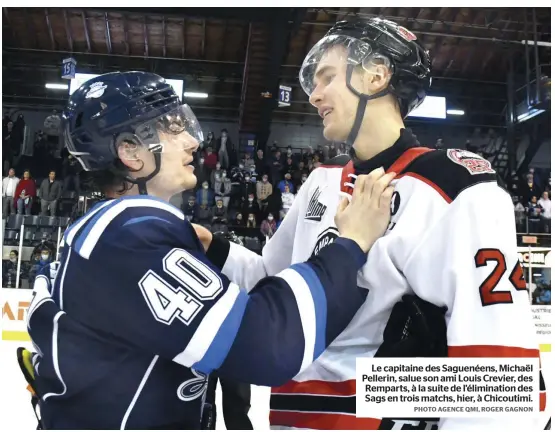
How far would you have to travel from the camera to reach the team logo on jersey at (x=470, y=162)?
0.83 meters

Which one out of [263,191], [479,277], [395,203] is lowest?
[479,277]

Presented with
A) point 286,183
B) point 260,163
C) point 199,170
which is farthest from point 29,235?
point 260,163

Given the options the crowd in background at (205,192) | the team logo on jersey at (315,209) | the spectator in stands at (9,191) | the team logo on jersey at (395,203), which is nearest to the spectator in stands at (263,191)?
the crowd in background at (205,192)

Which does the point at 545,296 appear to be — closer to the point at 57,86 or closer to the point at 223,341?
the point at 223,341

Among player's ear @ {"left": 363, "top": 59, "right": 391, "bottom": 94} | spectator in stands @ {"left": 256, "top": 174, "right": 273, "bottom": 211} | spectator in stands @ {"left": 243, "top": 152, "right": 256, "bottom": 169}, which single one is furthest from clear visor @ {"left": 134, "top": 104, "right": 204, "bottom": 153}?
spectator in stands @ {"left": 243, "top": 152, "right": 256, "bottom": 169}

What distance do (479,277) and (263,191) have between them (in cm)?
306

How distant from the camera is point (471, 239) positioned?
78cm

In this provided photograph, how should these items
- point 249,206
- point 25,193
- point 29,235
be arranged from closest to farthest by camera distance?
point 25,193
point 29,235
point 249,206

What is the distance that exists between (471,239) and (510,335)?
0.16 meters

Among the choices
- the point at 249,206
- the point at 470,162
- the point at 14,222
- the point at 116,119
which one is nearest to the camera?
the point at 470,162

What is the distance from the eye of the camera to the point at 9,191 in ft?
6.89

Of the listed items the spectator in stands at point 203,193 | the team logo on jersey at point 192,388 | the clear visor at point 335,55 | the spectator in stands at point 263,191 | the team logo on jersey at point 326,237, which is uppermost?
the spectator in stands at point 263,191

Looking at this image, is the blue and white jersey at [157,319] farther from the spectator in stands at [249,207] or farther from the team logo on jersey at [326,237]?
the spectator in stands at [249,207]

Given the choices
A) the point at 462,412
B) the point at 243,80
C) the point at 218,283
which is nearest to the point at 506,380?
the point at 462,412
